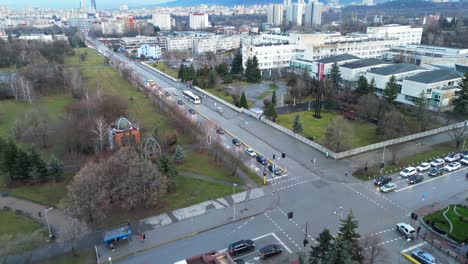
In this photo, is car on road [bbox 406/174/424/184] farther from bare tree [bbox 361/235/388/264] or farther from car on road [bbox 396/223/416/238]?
bare tree [bbox 361/235/388/264]

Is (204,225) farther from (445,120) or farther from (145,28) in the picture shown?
(145,28)

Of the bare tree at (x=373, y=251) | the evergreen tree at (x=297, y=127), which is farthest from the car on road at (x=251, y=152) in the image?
the bare tree at (x=373, y=251)

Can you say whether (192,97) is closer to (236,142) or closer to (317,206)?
(236,142)

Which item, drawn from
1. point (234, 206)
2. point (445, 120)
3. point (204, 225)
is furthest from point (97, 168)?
point (445, 120)

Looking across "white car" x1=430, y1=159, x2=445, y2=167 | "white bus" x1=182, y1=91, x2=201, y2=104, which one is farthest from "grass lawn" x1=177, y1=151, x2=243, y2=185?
"white bus" x1=182, y1=91, x2=201, y2=104

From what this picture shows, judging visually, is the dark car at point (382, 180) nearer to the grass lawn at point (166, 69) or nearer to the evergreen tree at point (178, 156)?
the evergreen tree at point (178, 156)

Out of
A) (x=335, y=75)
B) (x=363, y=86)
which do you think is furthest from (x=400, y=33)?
(x=363, y=86)
